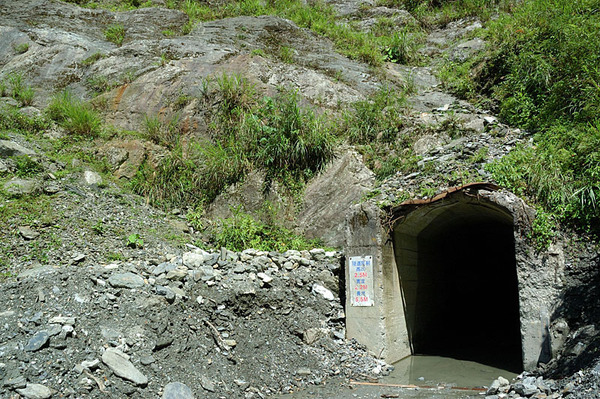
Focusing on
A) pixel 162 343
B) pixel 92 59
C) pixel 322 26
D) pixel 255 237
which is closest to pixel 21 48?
pixel 92 59

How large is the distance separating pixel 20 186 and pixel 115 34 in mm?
8446

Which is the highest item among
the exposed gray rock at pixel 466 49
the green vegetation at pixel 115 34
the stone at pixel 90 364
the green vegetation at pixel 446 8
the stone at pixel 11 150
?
the green vegetation at pixel 446 8

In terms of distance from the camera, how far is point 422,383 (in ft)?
19.4

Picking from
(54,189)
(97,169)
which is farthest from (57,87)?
(54,189)

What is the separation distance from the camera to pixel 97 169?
935 cm

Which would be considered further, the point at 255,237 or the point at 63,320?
the point at 255,237

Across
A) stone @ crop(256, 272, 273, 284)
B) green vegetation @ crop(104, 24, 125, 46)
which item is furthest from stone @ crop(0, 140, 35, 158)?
green vegetation @ crop(104, 24, 125, 46)

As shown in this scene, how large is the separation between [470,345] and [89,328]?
24.0 ft

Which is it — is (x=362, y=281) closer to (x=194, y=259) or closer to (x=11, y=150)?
(x=194, y=259)

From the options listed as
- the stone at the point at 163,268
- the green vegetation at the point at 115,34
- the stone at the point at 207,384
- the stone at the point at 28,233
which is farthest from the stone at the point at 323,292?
the green vegetation at the point at 115,34

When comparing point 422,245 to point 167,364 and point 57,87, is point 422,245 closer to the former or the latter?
point 167,364

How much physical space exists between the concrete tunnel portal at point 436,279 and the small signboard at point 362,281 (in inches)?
0.6

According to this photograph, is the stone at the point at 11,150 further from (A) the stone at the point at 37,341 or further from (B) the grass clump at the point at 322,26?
(B) the grass clump at the point at 322,26

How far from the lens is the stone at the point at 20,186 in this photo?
294 inches
